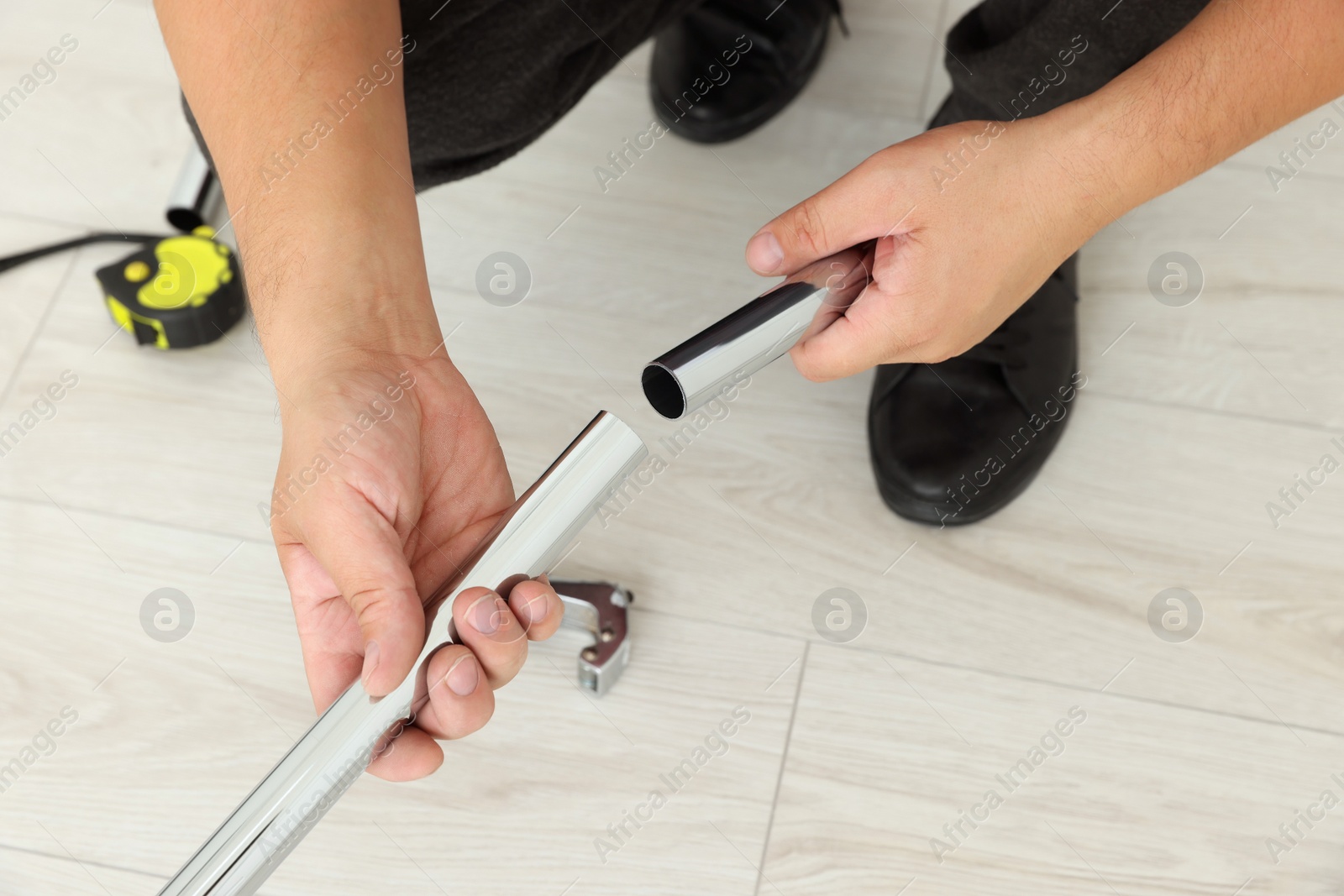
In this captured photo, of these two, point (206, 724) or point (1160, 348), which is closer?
point (206, 724)

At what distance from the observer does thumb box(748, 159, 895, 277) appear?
23.3 inches

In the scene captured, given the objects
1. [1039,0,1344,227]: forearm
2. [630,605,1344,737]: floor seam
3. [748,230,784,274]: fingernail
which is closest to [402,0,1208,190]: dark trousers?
[1039,0,1344,227]: forearm

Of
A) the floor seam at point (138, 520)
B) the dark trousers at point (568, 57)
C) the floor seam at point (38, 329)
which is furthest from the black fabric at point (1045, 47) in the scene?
the floor seam at point (38, 329)

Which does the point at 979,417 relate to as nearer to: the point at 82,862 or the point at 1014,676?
the point at 1014,676

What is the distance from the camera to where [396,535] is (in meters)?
0.57

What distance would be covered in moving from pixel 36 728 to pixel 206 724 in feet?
0.43

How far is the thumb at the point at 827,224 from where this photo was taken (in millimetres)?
592

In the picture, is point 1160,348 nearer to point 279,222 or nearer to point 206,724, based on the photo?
point 279,222

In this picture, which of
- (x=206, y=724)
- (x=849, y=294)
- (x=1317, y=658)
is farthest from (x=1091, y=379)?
(x=206, y=724)

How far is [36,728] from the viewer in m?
0.79

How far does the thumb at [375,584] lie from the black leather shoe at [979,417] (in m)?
0.45

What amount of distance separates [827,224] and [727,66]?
501mm

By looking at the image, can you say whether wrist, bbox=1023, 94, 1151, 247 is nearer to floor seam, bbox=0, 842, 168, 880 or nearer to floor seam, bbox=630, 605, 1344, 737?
floor seam, bbox=630, 605, 1344, 737

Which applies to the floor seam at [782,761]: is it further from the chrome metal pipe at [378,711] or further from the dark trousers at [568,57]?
the dark trousers at [568,57]
